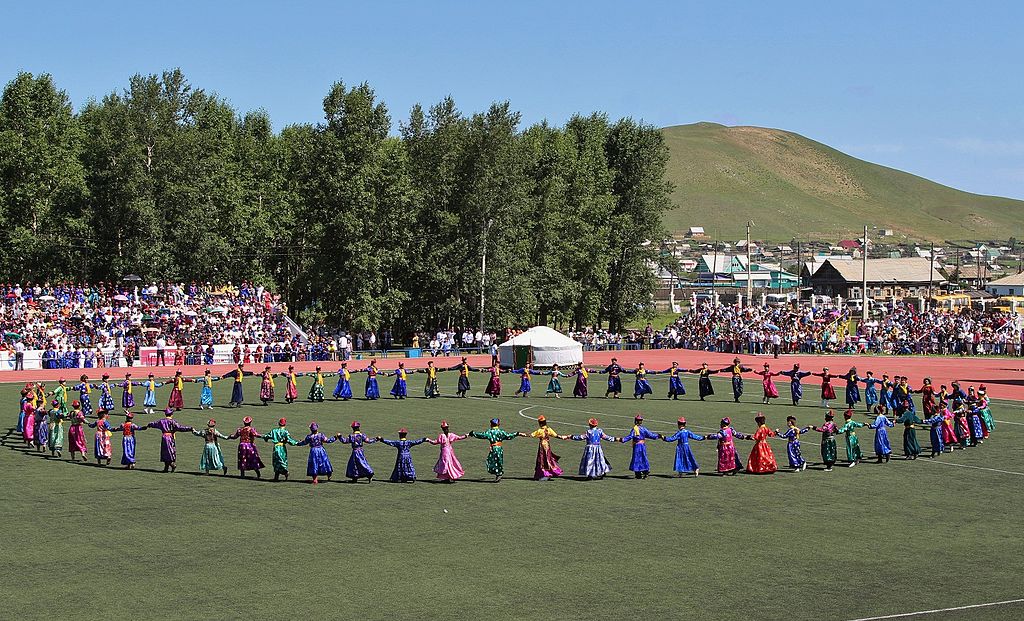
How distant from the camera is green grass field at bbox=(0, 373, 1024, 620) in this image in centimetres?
1784

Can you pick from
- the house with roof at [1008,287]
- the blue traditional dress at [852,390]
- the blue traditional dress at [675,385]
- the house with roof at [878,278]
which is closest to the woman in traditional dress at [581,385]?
the blue traditional dress at [675,385]

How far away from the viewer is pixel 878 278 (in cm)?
15225

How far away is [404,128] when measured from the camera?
84.7 metres

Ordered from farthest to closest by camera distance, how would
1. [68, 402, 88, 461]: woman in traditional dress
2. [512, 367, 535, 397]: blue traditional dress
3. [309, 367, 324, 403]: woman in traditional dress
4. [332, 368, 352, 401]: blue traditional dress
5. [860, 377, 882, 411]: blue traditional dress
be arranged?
[512, 367, 535, 397]: blue traditional dress < [332, 368, 352, 401]: blue traditional dress < [309, 367, 324, 403]: woman in traditional dress < [860, 377, 882, 411]: blue traditional dress < [68, 402, 88, 461]: woman in traditional dress

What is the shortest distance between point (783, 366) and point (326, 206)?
30753 millimetres

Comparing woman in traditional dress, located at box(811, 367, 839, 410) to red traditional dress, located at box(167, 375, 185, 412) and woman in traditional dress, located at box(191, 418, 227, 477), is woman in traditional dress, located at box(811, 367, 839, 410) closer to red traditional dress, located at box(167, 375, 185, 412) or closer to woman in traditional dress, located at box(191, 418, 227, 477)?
red traditional dress, located at box(167, 375, 185, 412)

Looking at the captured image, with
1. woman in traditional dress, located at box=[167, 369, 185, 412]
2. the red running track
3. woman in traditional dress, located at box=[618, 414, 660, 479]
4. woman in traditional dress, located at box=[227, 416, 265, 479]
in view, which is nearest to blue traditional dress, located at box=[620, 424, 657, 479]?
woman in traditional dress, located at box=[618, 414, 660, 479]

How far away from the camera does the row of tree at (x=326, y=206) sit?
77938mm

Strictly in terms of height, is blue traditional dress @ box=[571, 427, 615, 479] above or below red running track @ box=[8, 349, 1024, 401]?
below

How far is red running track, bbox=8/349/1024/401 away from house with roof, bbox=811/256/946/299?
257 feet

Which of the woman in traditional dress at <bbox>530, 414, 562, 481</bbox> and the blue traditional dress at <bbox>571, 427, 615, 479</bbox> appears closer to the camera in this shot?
the woman in traditional dress at <bbox>530, 414, 562, 481</bbox>

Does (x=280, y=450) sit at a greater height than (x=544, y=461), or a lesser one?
greater

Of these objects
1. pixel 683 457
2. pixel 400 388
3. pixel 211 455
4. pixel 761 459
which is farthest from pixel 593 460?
pixel 400 388

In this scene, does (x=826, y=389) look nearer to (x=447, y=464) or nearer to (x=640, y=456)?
(x=640, y=456)
